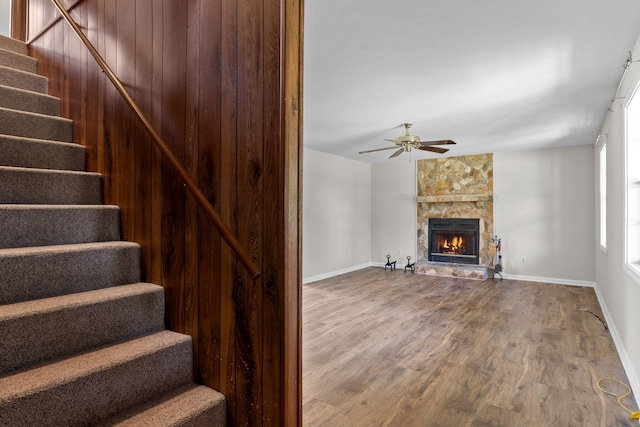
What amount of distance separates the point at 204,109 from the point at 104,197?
1098 mm

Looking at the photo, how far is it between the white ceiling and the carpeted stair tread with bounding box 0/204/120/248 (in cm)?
182

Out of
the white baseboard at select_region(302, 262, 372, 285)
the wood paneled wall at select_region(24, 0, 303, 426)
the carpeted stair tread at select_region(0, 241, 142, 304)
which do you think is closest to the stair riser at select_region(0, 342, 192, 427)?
the wood paneled wall at select_region(24, 0, 303, 426)

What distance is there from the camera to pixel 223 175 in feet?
5.31

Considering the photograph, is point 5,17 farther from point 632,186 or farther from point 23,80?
point 632,186

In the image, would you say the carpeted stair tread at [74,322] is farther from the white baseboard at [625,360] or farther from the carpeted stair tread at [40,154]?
the white baseboard at [625,360]

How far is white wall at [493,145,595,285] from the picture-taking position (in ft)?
20.2

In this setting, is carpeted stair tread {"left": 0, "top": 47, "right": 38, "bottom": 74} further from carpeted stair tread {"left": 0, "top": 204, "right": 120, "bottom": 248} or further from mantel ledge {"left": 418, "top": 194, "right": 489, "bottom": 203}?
mantel ledge {"left": 418, "top": 194, "right": 489, "bottom": 203}

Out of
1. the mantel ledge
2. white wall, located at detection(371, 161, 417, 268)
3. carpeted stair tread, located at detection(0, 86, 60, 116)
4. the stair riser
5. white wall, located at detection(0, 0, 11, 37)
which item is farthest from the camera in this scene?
white wall, located at detection(371, 161, 417, 268)

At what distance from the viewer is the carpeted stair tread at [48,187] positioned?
1.85 meters

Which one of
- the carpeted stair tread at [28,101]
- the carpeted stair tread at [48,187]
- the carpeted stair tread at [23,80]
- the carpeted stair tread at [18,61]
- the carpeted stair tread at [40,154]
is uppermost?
A: the carpeted stair tread at [18,61]

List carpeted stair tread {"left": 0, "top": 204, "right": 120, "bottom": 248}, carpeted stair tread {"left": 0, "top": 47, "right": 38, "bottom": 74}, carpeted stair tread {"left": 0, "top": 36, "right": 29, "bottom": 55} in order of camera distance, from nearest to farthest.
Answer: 1. carpeted stair tread {"left": 0, "top": 204, "right": 120, "bottom": 248}
2. carpeted stair tread {"left": 0, "top": 47, "right": 38, "bottom": 74}
3. carpeted stair tread {"left": 0, "top": 36, "right": 29, "bottom": 55}

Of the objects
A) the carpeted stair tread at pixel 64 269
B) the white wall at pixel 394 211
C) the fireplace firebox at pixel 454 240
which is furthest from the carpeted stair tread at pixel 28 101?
the fireplace firebox at pixel 454 240

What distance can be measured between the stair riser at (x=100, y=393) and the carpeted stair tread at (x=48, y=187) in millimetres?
1198

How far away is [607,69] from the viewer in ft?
A: 9.90
